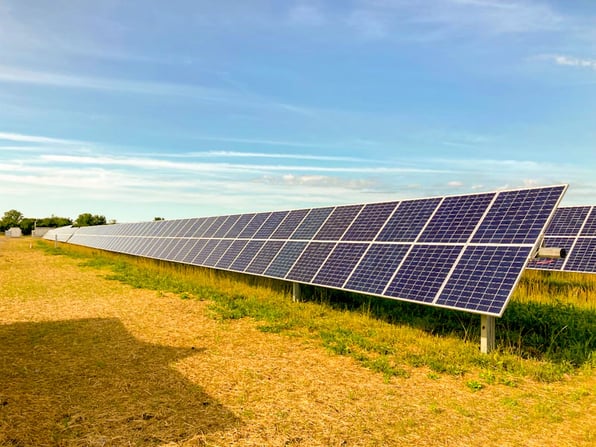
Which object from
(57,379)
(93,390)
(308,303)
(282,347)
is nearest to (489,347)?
(282,347)

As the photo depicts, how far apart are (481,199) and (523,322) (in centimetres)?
313

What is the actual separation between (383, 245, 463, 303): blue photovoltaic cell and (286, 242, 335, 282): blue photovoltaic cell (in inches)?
122

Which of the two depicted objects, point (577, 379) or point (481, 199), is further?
point (481, 199)

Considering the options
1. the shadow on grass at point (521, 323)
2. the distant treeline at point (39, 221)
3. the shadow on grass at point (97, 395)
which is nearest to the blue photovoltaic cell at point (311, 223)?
the shadow on grass at point (521, 323)

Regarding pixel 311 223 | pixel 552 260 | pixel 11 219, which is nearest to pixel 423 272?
pixel 311 223

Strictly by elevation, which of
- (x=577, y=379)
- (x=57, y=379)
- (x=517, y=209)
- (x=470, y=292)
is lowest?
(x=57, y=379)

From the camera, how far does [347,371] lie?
8000 mm

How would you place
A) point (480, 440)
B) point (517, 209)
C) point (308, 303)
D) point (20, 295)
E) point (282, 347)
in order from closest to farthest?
point (480, 440), point (282, 347), point (517, 209), point (308, 303), point (20, 295)

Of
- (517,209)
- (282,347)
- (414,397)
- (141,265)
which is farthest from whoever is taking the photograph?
(141,265)

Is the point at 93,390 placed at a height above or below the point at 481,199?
below

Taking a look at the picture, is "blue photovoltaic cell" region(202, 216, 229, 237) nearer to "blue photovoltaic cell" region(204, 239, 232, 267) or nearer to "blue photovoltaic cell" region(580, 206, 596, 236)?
"blue photovoltaic cell" region(204, 239, 232, 267)

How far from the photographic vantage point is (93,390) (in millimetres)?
7094

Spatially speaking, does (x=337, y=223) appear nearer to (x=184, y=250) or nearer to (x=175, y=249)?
(x=184, y=250)

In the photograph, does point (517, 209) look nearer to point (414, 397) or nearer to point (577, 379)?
point (577, 379)
